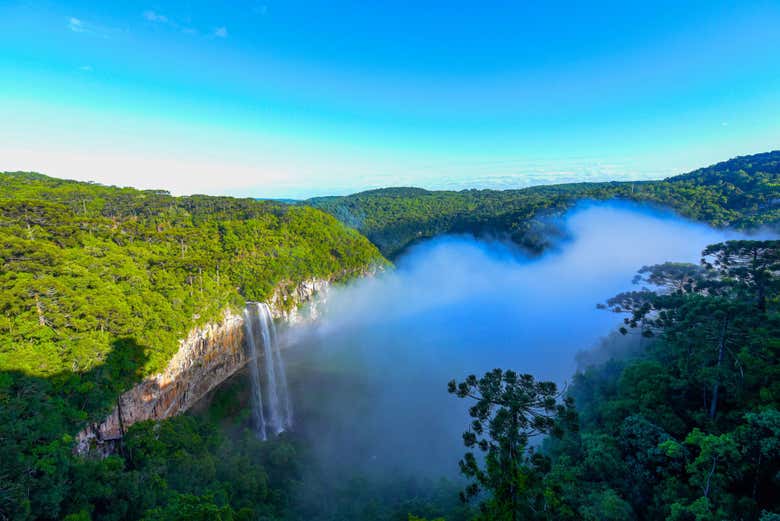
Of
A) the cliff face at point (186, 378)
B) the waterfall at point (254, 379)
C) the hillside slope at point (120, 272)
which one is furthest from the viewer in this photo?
the waterfall at point (254, 379)

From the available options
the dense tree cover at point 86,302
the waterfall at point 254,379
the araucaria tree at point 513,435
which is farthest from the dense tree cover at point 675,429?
the waterfall at point 254,379

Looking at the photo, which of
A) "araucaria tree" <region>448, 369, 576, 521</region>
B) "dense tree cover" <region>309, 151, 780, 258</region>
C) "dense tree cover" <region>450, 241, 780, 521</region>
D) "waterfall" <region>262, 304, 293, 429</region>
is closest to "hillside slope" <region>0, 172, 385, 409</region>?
"waterfall" <region>262, 304, 293, 429</region>

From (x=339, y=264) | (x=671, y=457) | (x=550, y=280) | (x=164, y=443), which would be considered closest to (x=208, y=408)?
(x=164, y=443)

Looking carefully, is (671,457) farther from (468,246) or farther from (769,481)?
(468,246)

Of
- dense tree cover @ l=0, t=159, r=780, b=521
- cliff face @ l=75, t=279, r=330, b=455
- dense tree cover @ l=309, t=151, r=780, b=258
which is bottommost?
cliff face @ l=75, t=279, r=330, b=455

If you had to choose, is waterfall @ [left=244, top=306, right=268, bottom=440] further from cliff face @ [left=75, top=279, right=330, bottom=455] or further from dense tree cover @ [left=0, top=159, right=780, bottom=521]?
dense tree cover @ [left=0, top=159, right=780, bottom=521]

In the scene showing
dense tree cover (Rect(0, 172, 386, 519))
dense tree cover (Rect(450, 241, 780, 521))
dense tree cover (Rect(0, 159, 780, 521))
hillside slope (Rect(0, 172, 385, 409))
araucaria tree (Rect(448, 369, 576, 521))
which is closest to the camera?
araucaria tree (Rect(448, 369, 576, 521))

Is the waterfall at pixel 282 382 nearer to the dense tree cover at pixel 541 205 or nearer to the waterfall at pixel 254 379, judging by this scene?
the waterfall at pixel 254 379
